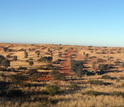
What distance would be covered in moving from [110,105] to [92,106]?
126cm

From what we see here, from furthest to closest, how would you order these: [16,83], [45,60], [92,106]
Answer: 1. [45,60]
2. [16,83]
3. [92,106]

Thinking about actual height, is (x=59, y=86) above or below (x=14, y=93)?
below

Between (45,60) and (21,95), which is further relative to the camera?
(45,60)

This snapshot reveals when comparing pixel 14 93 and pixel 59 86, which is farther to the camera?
pixel 59 86

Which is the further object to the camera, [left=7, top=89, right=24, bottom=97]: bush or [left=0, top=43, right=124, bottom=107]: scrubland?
[left=7, top=89, right=24, bottom=97]: bush

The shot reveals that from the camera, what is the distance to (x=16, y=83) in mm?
16203

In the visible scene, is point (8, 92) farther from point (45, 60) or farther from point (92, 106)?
point (45, 60)

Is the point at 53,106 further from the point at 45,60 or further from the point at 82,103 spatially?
the point at 45,60

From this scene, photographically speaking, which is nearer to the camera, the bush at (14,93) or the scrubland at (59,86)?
the scrubland at (59,86)

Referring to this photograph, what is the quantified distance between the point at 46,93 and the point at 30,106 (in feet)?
13.9

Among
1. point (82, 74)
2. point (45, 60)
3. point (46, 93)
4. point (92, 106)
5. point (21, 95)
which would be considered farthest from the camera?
point (45, 60)

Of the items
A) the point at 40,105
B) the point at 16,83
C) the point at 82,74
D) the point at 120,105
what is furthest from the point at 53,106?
the point at 82,74

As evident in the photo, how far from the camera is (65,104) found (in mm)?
9664

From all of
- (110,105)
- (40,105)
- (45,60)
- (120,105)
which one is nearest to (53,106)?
(40,105)
